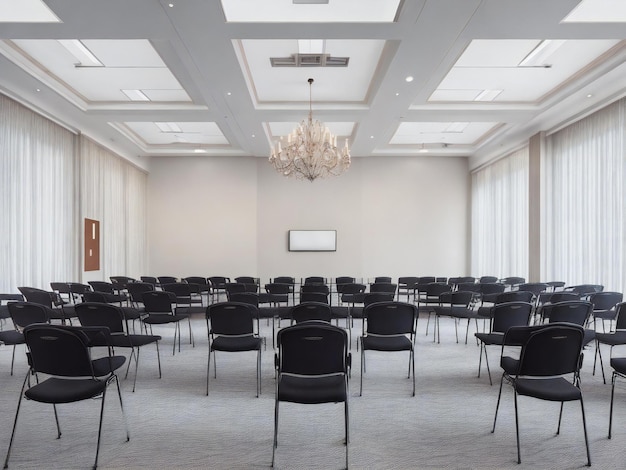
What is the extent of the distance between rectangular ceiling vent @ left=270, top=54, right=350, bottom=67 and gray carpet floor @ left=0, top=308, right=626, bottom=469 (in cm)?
545

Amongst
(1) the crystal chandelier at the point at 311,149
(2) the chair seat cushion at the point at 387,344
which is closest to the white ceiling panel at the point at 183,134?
(1) the crystal chandelier at the point at 311,149

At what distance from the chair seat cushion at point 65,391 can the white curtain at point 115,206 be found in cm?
915

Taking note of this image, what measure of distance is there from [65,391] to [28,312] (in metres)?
2.00

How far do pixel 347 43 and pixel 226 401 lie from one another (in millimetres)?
5810

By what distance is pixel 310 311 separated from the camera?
184 inches

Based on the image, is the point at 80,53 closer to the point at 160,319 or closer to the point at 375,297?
the point at 160,319

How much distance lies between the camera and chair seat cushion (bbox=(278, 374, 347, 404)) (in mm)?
2846

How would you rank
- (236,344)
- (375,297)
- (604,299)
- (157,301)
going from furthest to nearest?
(375,297), (157,301), (604,299), (236,344)

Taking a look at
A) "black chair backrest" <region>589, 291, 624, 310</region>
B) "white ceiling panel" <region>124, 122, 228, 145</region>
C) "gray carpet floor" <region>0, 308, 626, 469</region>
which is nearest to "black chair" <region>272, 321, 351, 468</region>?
"gray carpet floor" <region>0, 308, 626, 469</region>

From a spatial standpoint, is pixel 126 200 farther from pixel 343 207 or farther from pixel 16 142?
pixel 343 207

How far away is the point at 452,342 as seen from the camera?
6.64 meters

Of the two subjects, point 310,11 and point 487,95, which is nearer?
point 310,11

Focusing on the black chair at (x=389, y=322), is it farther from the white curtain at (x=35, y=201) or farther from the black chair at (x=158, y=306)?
the white curtain at (x=35, y=201)

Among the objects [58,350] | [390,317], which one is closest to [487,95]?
[390,317]
